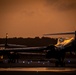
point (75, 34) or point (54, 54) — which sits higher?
point (75, 34)

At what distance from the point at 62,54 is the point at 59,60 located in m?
1.10

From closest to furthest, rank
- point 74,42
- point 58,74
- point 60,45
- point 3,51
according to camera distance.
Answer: point 58,74
point 74,42
point 60,45
point 3,51

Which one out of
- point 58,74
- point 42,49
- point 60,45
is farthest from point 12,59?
point 58,74

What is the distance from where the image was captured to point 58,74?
94.3 feet

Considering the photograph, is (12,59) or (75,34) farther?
(12,59)

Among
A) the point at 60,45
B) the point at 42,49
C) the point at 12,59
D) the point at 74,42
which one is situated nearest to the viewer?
the point at 74,42

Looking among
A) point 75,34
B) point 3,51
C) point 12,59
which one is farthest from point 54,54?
point 12,59

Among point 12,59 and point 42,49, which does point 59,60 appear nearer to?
point 42,49

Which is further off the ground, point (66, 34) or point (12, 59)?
point (66, 34)

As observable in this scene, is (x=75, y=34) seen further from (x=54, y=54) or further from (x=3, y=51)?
(x=3, y=51)

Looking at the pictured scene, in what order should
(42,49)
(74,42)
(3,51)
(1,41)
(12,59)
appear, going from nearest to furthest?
(74,42) → (42,49) → (3,51) → (12,59) → (1,41)

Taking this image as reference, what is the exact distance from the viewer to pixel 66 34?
5500 centimetres

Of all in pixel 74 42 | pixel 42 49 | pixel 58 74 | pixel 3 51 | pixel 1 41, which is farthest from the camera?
pixel 1 41

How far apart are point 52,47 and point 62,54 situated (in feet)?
7.54
